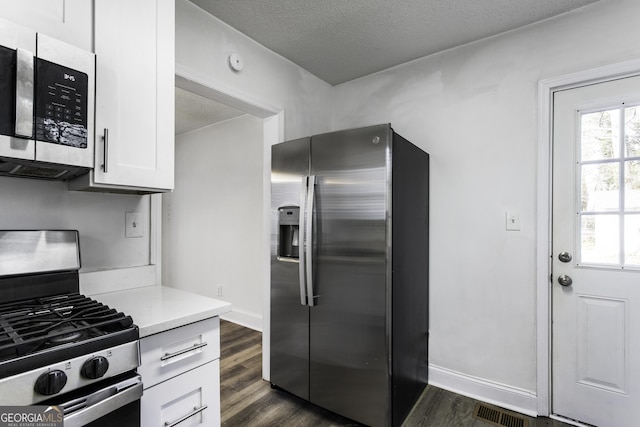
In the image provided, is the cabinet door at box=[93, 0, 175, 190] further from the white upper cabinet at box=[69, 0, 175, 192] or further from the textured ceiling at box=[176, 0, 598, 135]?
the textured ceiling at box=[176, 0, 598, 135]

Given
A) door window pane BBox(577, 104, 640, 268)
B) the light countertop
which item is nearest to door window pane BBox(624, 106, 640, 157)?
door window pane BBox(577, 104, 640, 268)

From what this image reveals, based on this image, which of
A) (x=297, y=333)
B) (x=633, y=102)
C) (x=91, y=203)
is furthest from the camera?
(x=297, y=333)

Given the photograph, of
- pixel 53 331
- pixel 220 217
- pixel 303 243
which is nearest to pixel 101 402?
pixel 53 331

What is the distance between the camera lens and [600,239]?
6.23ft

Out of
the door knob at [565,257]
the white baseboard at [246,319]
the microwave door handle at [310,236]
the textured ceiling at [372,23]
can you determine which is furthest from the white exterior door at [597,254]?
the white baseboard at [246,319]

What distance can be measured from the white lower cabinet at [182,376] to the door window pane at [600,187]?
2.22 metres

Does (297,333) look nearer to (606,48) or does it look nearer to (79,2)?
(79,2)

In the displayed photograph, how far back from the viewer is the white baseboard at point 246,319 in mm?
3684

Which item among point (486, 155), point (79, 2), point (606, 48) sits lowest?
point (486, 155)

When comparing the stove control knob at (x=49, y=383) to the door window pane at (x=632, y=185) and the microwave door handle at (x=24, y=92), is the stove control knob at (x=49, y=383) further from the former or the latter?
the door window pane at (x=632, y=185)

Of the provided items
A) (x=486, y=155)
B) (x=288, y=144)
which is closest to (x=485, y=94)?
(x=486, y=155)

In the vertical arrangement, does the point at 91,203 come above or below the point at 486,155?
→ below

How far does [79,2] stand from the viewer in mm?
1212

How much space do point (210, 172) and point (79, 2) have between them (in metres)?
3.14
